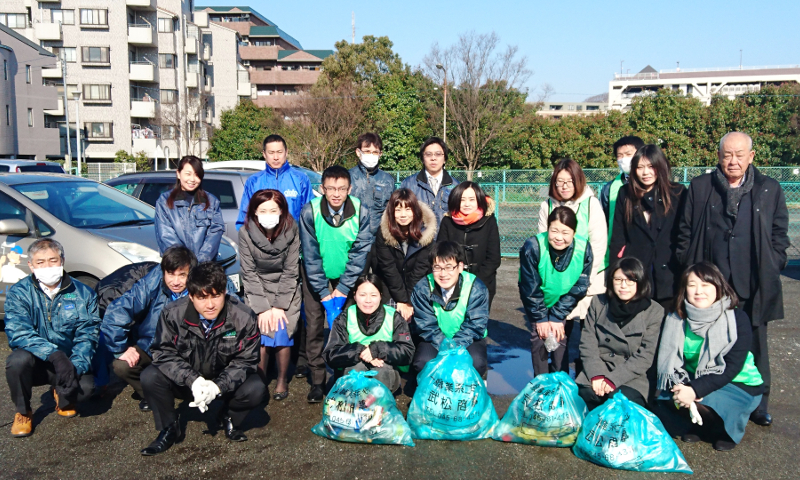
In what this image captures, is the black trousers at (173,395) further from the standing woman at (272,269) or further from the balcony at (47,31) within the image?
the balcony at (47,31)

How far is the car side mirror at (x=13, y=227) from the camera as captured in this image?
16.7 feet

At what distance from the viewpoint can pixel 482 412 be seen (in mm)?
3547

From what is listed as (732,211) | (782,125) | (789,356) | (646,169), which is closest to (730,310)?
(732,211)

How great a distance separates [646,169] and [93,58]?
3895 centimetres

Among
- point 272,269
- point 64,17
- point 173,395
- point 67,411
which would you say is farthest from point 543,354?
point 64,17

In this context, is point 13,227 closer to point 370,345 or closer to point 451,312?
point 370,345

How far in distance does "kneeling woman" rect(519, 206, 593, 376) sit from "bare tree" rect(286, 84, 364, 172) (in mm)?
22917

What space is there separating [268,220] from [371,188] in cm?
105

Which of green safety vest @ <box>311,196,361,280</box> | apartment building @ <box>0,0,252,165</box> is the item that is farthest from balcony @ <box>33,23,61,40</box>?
green safety vest @ <box>311,196,361,280</box>

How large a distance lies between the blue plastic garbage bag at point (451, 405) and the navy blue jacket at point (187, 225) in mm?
2107

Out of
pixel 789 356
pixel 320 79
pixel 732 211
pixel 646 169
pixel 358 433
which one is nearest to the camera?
pixel 358 433

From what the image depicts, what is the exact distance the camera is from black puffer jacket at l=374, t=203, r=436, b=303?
4.36 m

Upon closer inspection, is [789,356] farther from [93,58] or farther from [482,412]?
[93,58]

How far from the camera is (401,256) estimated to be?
14.5 feet
